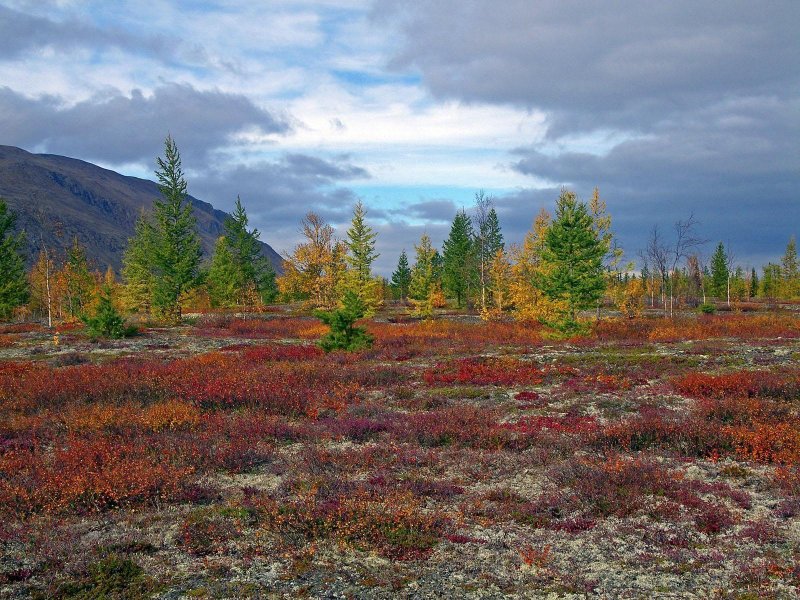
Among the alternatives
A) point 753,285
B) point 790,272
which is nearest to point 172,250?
point 790,272

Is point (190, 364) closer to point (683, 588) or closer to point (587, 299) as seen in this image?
point (683, 588)

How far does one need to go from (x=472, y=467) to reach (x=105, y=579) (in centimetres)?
703

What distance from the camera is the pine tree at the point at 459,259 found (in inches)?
3078

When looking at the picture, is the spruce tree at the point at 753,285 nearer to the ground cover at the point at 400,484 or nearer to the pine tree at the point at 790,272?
the pine tree at the point at 790,272

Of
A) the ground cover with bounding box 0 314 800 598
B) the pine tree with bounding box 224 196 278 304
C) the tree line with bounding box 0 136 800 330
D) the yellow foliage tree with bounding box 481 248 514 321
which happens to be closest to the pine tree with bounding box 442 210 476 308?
the tree line with bounding box 0 136 800 330

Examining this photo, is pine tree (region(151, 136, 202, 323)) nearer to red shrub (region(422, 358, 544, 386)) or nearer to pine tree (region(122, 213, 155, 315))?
pine tree (region(122, 213, 155, 315))

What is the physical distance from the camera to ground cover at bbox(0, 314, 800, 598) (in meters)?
6.78

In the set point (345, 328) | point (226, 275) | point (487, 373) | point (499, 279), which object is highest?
point (226, 275)

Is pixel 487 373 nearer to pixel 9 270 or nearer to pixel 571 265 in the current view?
pixel 571 265

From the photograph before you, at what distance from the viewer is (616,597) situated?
6.20 meters

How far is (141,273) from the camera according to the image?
6278 centimetres

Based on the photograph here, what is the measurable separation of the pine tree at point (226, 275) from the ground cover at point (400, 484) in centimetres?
4678

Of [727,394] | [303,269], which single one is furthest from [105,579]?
[303,269]

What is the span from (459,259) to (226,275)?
34463 millimetres
